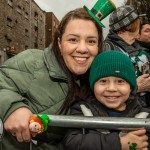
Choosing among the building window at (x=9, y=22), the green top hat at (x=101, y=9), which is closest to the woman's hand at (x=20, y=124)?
the green top hat at (x=101, y=9)

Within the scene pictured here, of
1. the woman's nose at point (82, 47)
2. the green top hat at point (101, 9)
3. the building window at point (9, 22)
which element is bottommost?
the woman's nose at point (82, 47)

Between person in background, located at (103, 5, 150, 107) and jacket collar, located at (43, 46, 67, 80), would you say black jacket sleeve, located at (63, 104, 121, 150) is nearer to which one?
jacket collar, located at (43, 46, 67, 80)

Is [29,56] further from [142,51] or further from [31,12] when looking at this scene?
[31,12]

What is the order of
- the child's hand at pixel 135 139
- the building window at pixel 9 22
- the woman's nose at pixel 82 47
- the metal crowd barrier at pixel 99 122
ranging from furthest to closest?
1. the building window at pixel 9 22
2. the woman's nose at pixel 82 47
3. the child's hand at pixel 135 139
4. the metal crowd barrier at pixel 99 122

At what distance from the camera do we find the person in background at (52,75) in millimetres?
1875

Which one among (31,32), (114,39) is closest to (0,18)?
(31,32)

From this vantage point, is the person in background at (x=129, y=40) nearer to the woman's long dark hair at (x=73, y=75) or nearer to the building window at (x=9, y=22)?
the woman's long dark hair at (x=73, y=75)

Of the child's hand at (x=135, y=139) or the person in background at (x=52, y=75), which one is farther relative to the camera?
the person in background at (x=52, y=75)

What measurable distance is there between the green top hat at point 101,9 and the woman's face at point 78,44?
13 cm

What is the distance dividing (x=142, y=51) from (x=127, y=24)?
0.32 metres

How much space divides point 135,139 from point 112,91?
0.36 meters

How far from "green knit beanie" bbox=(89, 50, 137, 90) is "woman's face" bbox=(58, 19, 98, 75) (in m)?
0.08

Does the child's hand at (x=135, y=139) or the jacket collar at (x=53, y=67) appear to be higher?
the jacket collar at (x=53, y=67)

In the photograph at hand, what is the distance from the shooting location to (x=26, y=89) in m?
1.89
